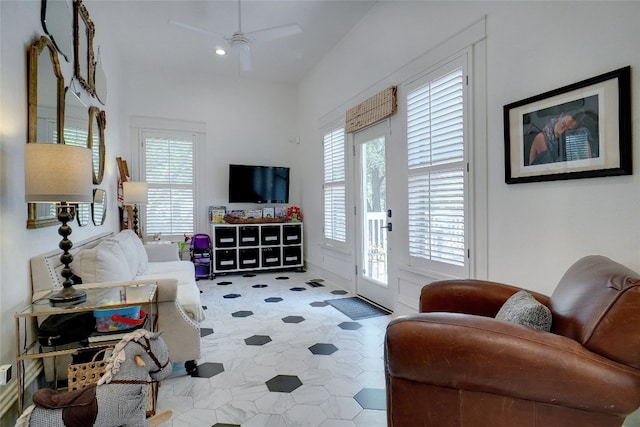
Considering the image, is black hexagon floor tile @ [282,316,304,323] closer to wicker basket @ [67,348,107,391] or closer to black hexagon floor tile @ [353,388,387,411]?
black hexagon floor tile @ [353,388,387,411]

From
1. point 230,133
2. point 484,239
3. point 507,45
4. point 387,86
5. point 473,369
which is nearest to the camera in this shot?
point 473,369

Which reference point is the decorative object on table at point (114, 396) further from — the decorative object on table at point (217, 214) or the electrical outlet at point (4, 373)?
the decorative object on table at point (217, 214)

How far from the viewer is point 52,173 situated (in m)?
1.64

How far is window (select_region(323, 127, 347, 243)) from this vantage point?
178 inches

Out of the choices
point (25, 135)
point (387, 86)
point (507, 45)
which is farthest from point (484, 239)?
point (25, 135)

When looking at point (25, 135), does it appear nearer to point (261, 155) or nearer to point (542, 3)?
point (542, 3)

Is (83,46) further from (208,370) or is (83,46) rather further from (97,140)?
(208,370)

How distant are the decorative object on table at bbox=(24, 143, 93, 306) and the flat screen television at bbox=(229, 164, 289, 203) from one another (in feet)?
12.8

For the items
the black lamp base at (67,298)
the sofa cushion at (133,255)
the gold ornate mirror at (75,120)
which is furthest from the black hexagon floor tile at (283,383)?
the gold ornate mirror at (75,120)

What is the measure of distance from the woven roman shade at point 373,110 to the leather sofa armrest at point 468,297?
2.07 m

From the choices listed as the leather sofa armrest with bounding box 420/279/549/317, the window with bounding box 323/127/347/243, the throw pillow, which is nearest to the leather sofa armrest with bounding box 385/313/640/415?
the throw pillow

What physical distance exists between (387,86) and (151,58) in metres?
3.77

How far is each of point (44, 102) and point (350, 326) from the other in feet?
9.47

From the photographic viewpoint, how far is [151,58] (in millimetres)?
5070
